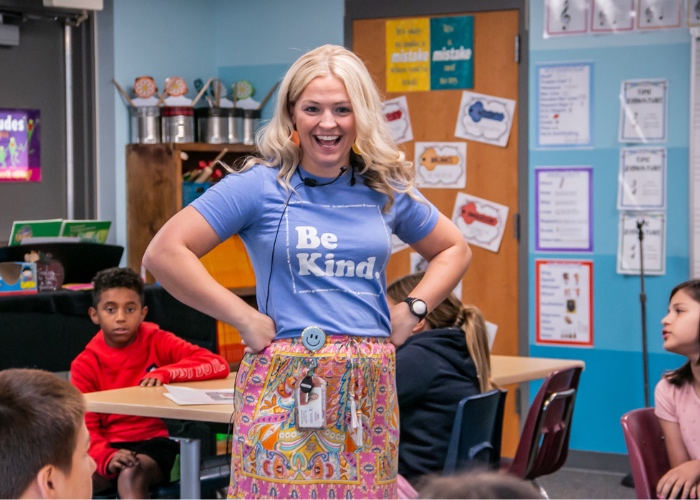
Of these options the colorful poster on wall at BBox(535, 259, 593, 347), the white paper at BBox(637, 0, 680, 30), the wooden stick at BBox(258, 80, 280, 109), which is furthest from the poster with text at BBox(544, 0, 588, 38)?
the wooden stick at BBox(258, 80, 280, 109)

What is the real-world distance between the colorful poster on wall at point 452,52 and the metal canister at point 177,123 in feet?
4.20

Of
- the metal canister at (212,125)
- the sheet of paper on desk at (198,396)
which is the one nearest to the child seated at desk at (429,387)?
the sheet of paper on desk at (198,396)

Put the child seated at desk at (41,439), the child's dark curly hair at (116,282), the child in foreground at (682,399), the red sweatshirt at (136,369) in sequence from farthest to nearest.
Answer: the child's dark curly hair at (116,282) < the red sweatshirt at (136,369) < the child in foreground at (682,399) < the child seated at desk at (41,439)

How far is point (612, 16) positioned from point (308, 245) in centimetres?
352

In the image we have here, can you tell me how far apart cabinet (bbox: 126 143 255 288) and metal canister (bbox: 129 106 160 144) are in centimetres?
5

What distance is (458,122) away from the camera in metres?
5.33

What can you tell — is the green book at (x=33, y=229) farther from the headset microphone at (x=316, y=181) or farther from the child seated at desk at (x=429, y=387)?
the headset microphone at (x=316, y=181)

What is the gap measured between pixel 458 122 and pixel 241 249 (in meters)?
1.30

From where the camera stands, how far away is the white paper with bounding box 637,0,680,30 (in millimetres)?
4852

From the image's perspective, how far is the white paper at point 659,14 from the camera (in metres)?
4.85

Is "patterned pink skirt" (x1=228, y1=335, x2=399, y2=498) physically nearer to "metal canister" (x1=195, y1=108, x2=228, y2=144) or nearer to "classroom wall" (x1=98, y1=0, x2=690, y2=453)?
"classroom wall" (x1=98, y1=0, x2=690, y2=453)

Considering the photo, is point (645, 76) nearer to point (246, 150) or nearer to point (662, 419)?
point (246, 150)

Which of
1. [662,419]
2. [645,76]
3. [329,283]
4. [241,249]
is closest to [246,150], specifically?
[241,249]

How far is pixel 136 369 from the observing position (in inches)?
140
